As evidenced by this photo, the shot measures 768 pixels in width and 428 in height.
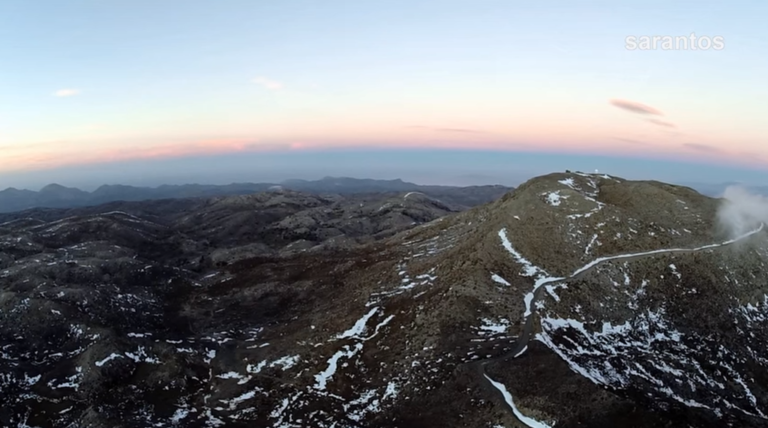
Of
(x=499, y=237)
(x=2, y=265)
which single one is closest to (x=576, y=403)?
(x=499, y=237)

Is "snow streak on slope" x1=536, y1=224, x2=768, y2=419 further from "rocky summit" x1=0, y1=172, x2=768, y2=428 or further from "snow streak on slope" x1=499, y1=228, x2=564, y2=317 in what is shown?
"snow streak on slope" x1=499, y1=228, x2=564, y2=317

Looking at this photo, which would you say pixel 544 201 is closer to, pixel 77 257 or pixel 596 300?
pixel 596 300

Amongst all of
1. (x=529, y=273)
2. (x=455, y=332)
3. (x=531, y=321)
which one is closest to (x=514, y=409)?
(x=455, y=332)

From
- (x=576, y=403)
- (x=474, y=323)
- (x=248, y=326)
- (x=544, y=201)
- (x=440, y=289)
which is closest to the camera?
(x=576, y=403)

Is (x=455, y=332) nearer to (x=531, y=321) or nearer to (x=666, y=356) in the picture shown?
(x=531, y=321)

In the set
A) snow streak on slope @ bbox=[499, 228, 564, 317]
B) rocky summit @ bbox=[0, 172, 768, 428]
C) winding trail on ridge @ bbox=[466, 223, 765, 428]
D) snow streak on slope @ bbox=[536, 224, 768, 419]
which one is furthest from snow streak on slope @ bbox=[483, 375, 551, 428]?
snow streak on slope @ bbox=[499, 228, 564, 317]
